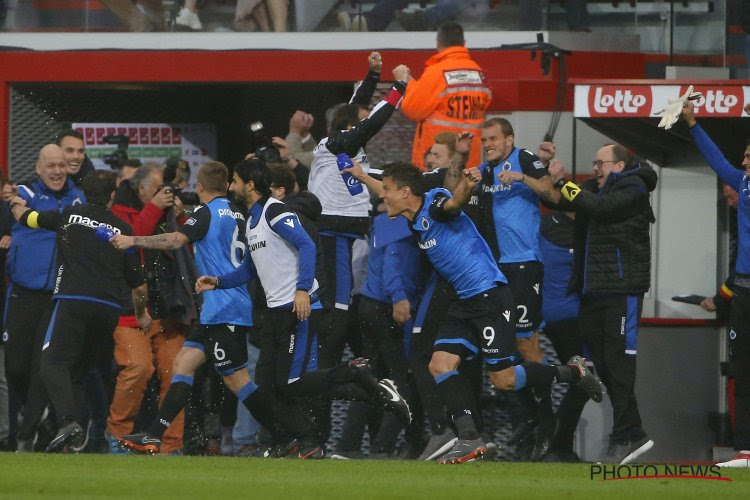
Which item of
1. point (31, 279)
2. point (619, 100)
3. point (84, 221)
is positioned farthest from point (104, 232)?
point (619, 100)

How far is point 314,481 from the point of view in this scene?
368 inches

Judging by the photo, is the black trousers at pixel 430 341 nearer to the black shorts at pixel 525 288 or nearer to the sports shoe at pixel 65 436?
the black shorts at pixel 525 288

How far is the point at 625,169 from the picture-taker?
1189 cm

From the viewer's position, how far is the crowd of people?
11.2 metres

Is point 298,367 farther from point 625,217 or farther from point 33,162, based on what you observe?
point 33,162

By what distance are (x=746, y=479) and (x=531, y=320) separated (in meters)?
2.55

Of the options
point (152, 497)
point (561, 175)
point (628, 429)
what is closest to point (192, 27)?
point (561, 175)

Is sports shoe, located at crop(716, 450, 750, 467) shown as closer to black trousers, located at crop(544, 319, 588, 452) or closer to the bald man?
black trousers, located at crop(544, 319, 588, 452)

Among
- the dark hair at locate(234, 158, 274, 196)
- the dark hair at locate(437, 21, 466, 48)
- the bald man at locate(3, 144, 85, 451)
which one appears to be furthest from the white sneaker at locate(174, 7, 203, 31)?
the dark hair at locate(234, 158, 274, 196)

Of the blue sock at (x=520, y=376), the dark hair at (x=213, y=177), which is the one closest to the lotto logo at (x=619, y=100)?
the blue sock at (x=520, y=376)

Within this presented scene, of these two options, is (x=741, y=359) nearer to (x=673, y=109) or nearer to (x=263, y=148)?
(x=673, y=109)

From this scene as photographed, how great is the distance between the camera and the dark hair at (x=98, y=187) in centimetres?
1172

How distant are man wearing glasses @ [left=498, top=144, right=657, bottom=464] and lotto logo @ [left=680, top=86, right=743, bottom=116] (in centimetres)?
69

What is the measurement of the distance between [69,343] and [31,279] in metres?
1.12
